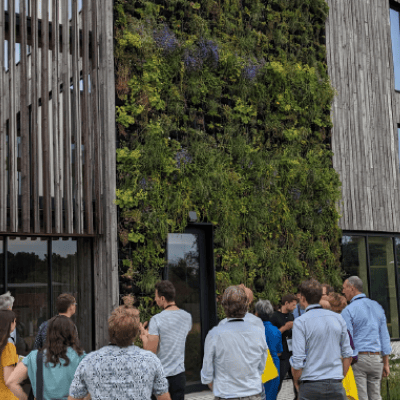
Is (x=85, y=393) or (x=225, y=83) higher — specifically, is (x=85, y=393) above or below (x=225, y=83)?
below

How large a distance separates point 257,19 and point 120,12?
3261mm

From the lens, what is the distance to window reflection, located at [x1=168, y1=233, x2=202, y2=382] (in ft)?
32.1

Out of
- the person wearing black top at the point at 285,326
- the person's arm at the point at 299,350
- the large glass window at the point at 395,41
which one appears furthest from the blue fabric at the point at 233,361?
the large glass window at the point at 395,41

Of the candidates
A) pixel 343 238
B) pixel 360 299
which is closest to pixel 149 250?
pixel 360 299

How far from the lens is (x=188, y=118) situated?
33.6 ft

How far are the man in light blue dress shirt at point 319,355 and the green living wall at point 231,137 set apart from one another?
14.9ft

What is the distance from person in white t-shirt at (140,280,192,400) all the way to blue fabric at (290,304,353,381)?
48.6 inches

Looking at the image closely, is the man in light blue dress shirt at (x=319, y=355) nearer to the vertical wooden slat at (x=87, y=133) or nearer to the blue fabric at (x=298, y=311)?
the blue fabric at (x=298, y=311)

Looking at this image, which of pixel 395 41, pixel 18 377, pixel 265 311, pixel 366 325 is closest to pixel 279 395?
pixel 265 311

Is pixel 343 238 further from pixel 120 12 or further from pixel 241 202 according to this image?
pixel 120 12

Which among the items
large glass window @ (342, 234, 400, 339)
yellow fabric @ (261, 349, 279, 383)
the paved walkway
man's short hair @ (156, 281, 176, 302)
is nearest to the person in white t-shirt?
man's short hair @ (156, 281, 176, 302)

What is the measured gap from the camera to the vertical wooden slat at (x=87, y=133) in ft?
28.8

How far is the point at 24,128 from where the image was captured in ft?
27.2

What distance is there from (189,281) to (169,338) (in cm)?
440
